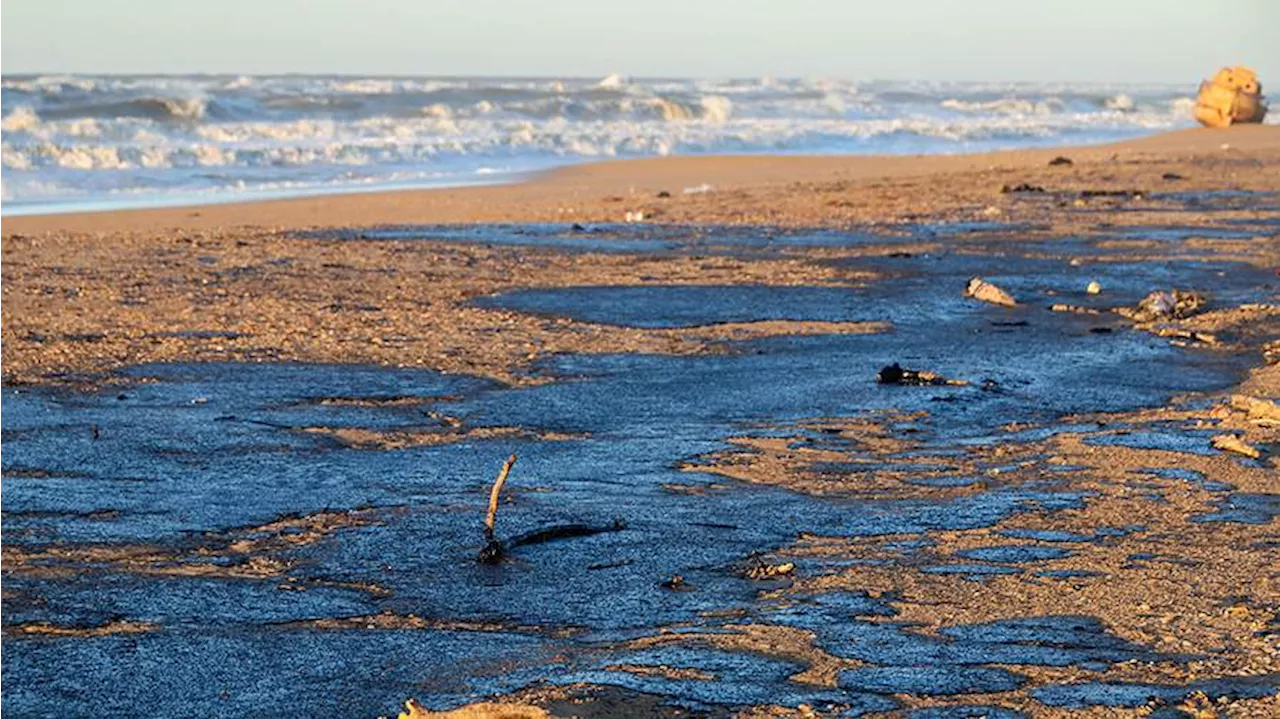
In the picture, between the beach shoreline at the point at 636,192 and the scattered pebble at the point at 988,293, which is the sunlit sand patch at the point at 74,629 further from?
the beach shoreline at the point at 636,192

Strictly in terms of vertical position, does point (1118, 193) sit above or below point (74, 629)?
below

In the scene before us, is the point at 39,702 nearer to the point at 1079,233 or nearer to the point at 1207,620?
the point at 1207,620

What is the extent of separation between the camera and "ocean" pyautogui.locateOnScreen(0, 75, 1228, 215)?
882 inches

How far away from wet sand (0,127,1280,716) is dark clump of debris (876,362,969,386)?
0.44 ft

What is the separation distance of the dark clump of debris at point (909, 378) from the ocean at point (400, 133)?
12473 mm

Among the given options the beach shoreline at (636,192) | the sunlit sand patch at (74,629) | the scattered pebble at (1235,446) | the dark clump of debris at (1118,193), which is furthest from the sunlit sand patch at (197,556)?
the dark clump of debris at (1118,193)

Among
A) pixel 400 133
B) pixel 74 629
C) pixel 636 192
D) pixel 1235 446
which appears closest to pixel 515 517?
pixel 74 629

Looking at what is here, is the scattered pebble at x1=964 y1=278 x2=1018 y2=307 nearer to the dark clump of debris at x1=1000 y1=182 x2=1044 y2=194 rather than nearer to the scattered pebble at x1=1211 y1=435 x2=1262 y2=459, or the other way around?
the scattered pebble at x1=1211 y1=435 x2=1262 y2=459

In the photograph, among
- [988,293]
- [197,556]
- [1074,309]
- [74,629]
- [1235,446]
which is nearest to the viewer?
[74,629]

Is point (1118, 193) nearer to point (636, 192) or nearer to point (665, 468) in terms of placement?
point (636, 192)

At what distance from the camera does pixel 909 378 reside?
692cm

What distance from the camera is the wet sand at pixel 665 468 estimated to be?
3.51 metres

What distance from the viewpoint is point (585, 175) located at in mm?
23266

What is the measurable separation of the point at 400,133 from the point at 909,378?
27.3 metres
